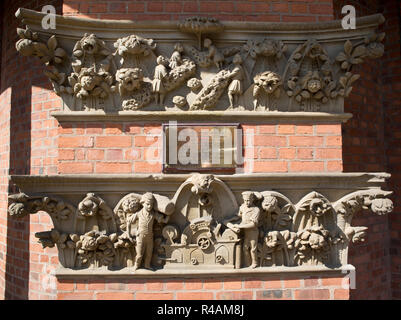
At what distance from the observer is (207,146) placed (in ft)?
7.65

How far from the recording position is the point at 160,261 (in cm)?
228

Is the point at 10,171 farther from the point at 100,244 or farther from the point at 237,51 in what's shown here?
the point at 237,51

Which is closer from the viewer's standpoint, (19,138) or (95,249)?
(95,249)

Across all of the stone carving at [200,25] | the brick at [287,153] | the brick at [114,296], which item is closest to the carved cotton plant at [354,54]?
the brick at [287,153]

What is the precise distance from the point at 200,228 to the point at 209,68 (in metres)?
1.16

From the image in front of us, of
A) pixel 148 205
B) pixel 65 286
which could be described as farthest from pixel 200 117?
pixel 65 286

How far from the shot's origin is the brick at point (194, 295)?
2.29 metres

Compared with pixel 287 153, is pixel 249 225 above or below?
below

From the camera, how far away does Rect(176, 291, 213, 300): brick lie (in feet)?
7.52

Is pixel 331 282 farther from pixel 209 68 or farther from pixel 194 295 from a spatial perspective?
pixel 209 68

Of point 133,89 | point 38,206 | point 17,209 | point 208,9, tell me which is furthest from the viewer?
point 208,9

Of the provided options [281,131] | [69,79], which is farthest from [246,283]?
[69,79]

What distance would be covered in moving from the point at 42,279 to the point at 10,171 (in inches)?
44.8

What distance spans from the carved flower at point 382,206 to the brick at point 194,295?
1.31m
